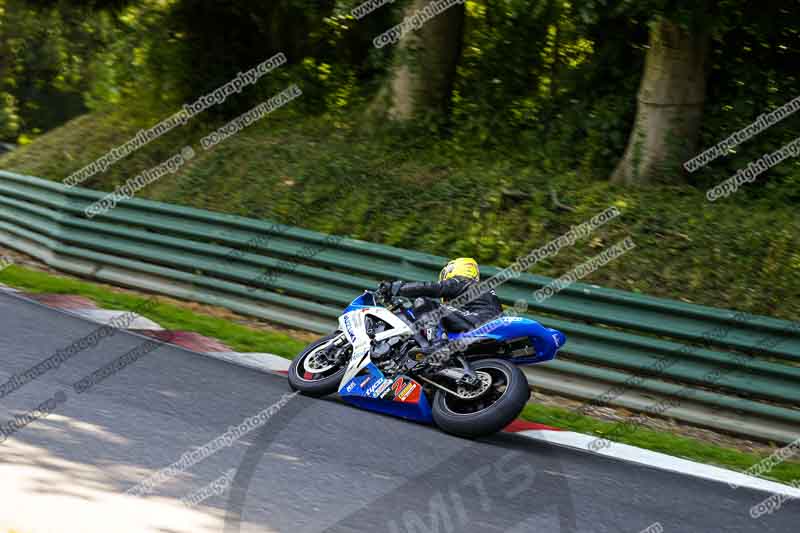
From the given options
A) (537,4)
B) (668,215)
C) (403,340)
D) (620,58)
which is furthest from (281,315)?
(620,58)

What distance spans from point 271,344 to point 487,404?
3.45 m

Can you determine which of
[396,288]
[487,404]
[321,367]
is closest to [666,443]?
[487,404]

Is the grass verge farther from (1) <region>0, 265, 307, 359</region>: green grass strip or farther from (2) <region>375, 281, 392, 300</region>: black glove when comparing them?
(2) <region>375, 281, 392, 300</region>: black glove

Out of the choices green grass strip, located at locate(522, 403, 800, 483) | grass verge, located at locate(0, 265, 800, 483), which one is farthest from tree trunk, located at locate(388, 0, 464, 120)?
green grass strip, located at locate(522, 403, 800, 483)

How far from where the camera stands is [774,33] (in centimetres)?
1208

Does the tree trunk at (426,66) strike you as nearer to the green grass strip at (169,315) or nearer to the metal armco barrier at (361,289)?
the metal armco barrier at (361,289)

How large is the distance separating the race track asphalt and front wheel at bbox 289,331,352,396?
0.47ft

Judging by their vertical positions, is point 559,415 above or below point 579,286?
below

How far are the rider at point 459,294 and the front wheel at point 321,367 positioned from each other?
2.42ft

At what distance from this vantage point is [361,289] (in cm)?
1055

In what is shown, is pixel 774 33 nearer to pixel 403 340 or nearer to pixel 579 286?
pixel 579 286

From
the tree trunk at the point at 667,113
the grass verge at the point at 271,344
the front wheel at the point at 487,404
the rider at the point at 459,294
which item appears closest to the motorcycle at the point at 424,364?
the front wheel at the point at 487,404

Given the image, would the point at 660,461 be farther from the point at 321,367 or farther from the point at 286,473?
the point at 286,473

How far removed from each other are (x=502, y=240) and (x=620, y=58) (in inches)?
179
